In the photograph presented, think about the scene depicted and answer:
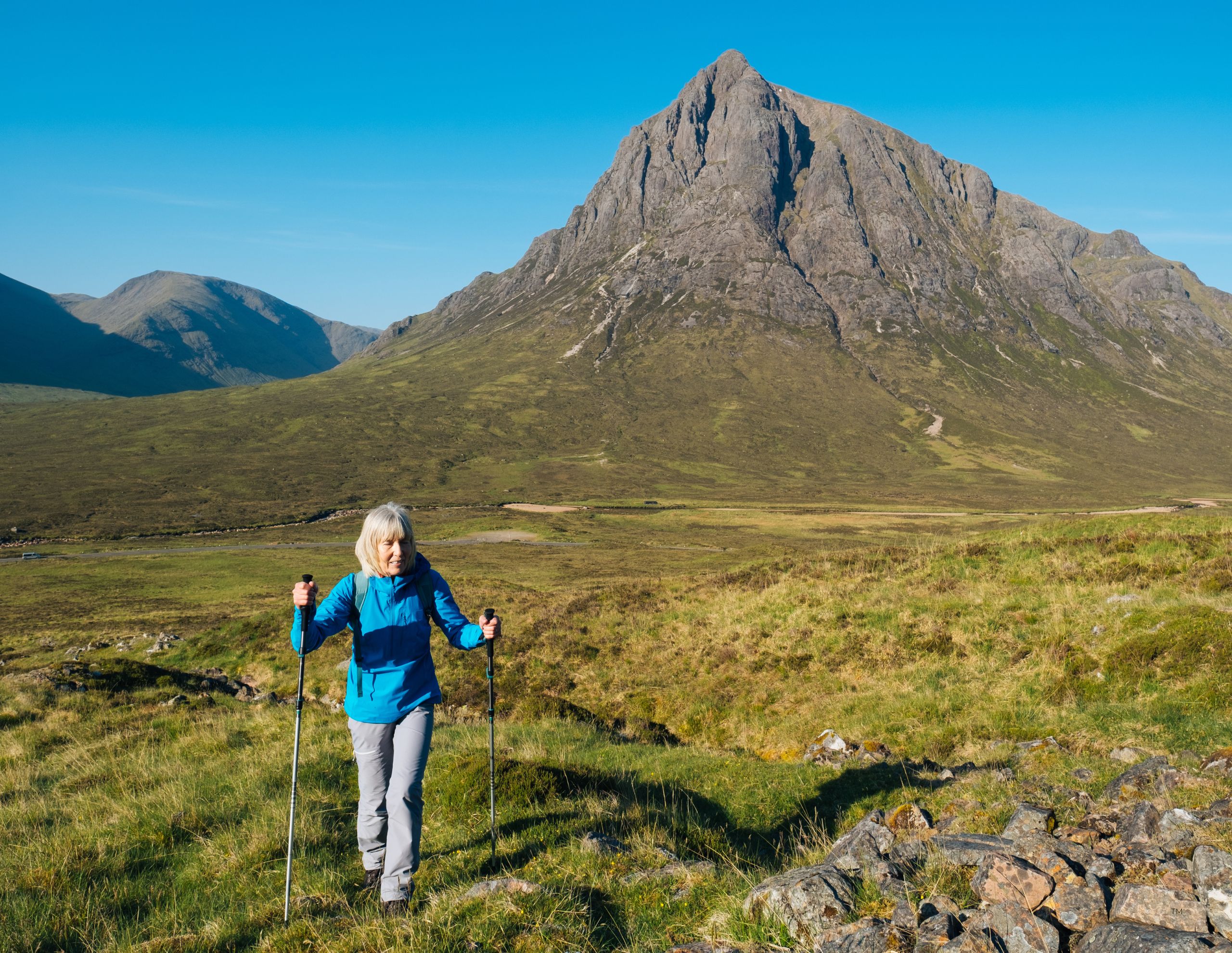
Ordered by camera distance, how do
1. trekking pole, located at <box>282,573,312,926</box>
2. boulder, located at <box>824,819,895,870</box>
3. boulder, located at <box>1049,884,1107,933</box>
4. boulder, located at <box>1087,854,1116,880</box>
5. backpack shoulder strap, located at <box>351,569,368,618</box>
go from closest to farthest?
boulder, located at <box>1049,884,1107,933</box> < boulder, located at <box>1087,854,1116,880</box> < trekking pole, located at <box>282,573,312,926</box> < boulder, located at <box>824,819,895,870</box> < backpack shoulder strap, located at <box>351,569,368,618</box>

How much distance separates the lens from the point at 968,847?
608 centimetres

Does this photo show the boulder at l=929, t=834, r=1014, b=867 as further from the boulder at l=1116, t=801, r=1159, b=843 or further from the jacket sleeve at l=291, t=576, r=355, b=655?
the jacket sleeve at l=291, t=576, r=355, b=655

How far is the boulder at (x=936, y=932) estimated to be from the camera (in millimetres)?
4719

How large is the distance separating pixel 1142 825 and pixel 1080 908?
2.00 m

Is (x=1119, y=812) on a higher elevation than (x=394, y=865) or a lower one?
higher

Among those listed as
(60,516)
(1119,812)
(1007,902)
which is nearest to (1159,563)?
(1119,812)

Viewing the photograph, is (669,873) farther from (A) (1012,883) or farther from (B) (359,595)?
(B) (359,595)

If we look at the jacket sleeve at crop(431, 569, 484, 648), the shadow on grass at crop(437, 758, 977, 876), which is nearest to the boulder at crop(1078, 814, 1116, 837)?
the shadow on grass at crop(437, 758, 977, 876)

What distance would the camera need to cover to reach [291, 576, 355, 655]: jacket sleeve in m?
6.83

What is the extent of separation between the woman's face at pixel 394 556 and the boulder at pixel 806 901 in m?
4.44

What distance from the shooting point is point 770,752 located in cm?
1435

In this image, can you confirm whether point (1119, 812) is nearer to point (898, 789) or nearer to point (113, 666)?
point (898, 789)

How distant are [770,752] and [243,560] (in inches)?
3321

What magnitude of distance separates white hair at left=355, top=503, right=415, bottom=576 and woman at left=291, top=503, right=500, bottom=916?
0.01 metres
